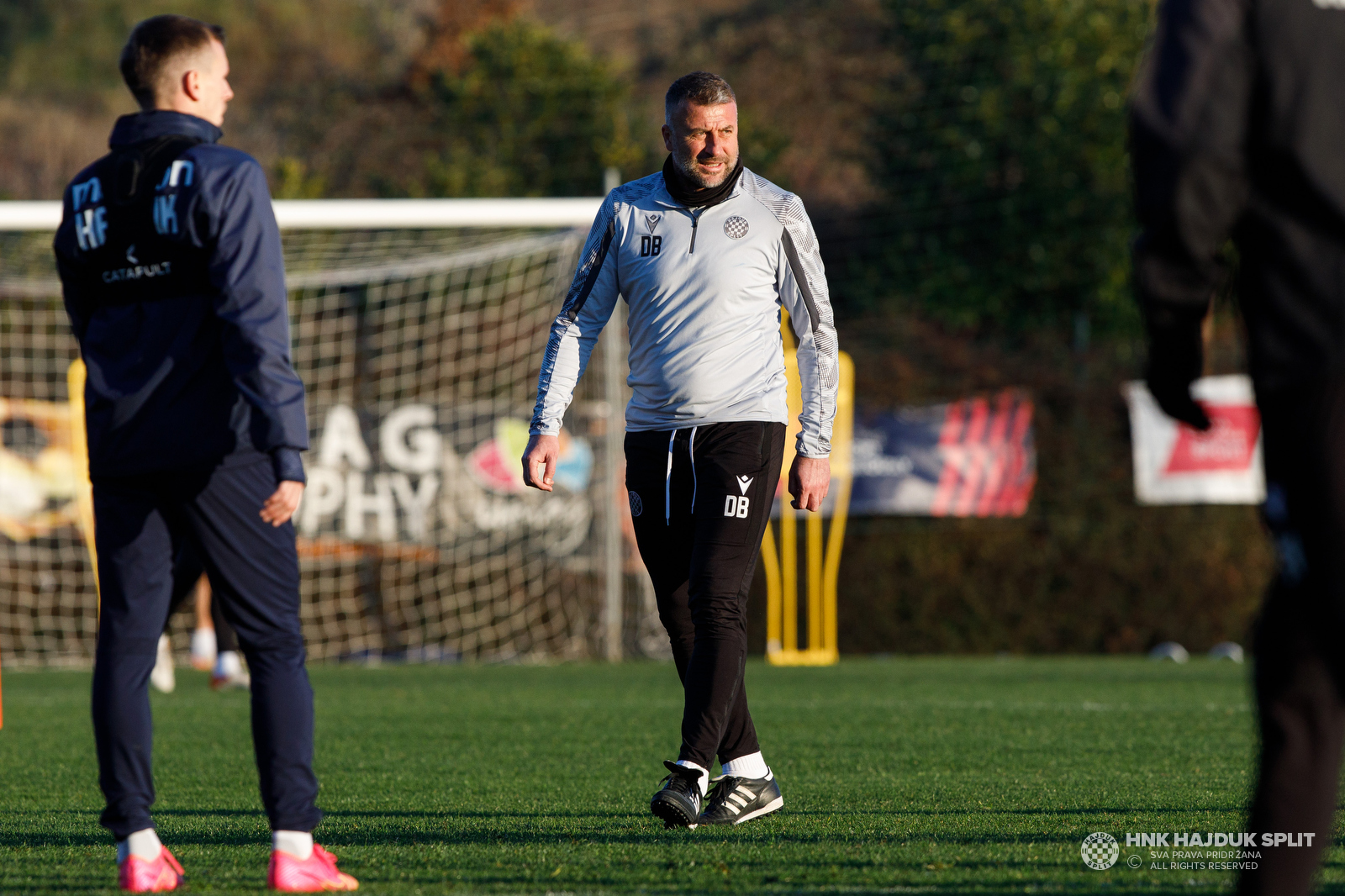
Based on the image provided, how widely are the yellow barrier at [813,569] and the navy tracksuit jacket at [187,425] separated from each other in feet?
33.3

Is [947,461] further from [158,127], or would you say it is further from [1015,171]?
[158,127]

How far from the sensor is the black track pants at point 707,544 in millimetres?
4438

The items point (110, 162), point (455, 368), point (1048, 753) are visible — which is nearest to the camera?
point (110, 162)

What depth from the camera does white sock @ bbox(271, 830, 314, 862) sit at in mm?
3338

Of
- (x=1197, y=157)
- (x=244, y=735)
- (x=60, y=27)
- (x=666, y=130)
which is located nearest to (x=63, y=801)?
(x=244, y=735)

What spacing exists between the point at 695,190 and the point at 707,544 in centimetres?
104

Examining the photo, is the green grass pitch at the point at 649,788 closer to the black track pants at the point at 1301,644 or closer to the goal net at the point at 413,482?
the black track pants at the point at 1301,644

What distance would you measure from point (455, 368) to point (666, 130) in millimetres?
11689

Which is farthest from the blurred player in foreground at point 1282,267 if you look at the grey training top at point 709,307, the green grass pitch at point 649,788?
the grey training top at point 709,307

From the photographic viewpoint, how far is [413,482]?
48.0 feet

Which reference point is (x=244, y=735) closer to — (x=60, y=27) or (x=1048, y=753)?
(x=1048, y=753)

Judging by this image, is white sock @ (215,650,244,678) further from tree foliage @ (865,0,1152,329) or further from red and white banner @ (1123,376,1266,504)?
tree foliage @ (865,0,1152,329)

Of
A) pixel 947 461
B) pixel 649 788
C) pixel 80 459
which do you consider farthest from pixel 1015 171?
pixel 649 788

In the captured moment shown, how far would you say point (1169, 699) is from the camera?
29.3 feet
